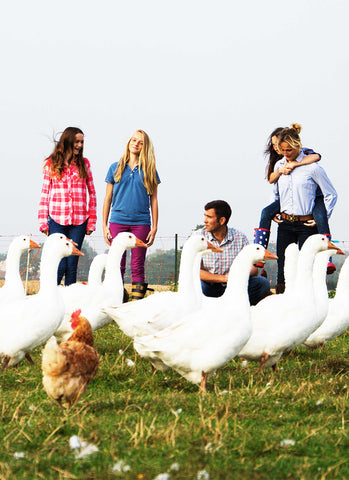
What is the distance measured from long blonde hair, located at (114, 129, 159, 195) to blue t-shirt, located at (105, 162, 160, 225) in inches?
2.8

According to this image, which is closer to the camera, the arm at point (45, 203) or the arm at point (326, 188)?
the arm at point (326, 188)

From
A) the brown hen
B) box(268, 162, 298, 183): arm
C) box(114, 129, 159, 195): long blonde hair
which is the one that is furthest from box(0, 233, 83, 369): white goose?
box(268, 162, 298, 183): arm

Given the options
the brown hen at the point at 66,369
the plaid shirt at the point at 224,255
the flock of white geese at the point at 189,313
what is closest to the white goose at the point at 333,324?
the flock of white geese at the point at 189,313

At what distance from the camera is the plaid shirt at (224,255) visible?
841 cm

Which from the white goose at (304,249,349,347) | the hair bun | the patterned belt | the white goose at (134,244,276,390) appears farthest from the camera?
the hair bun

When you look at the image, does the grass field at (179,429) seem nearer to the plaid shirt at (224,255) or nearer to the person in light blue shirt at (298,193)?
the plaid shirt at (224,255)

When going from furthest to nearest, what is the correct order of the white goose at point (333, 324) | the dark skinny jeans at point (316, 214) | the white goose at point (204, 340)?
the dark skinny jeans at point (316, 214), the white goose at point (333, 324), the white goose at point (204, 340)

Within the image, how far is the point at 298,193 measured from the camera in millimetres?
8219

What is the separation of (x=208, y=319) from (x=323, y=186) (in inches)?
145

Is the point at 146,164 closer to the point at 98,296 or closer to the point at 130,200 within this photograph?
the point at 130,200

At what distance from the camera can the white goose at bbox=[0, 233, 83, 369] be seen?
231 inches

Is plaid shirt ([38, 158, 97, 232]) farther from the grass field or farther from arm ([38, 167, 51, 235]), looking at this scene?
the grass field

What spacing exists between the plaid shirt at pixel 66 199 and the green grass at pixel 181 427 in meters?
3.30

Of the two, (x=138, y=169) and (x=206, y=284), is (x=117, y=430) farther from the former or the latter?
(x=138, y=169)
